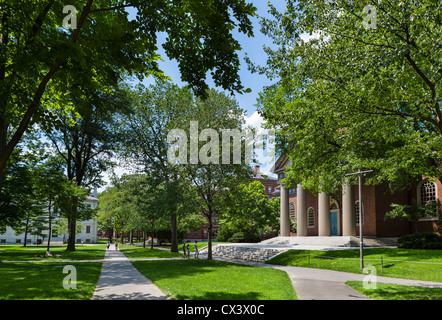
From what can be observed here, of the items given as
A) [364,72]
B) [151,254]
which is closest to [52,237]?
[151,254]

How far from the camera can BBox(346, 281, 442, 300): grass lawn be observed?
11.1 meters

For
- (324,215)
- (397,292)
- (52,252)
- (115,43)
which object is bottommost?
(52,252)

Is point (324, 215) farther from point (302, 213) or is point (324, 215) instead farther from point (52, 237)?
point (52, 237)

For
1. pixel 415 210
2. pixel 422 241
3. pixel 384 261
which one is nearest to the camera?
pixel 384 261

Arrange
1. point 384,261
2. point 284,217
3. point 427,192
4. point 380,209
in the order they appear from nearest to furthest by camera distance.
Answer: point 384,261, point 427,192, point 380,209, point 284,217

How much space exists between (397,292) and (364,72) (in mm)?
7661

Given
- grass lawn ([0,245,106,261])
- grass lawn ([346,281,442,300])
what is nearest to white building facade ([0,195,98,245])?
grass lawn ([0,245,106,261])

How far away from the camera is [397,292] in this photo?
12156 mm

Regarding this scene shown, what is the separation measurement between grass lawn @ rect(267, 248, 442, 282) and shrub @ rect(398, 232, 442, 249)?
180 centimetres

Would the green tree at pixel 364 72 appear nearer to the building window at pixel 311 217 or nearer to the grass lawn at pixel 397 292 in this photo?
the grass lawn at pixel 397 292

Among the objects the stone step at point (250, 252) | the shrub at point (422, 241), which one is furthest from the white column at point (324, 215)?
Result: the shrub at point (422, 241)

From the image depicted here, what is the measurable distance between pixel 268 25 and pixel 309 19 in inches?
91.4
